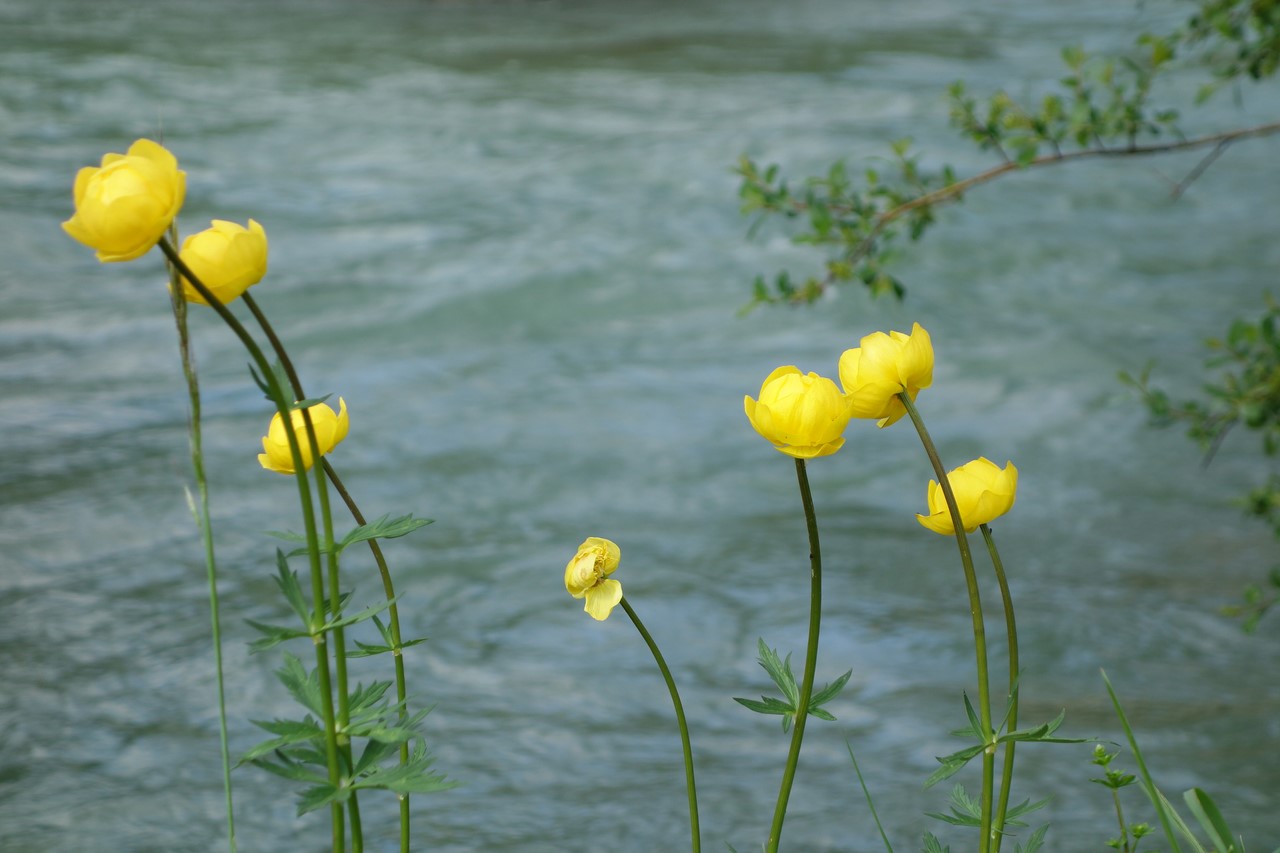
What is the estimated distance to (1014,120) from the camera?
8.40 feet

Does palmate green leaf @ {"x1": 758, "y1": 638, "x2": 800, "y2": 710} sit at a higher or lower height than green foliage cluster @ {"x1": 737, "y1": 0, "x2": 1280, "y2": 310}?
lower

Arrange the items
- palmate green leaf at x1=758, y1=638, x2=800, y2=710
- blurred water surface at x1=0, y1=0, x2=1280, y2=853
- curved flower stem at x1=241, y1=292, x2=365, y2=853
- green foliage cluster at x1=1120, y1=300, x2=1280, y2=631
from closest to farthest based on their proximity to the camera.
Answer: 1. curved flower stem at x1=241, y1=292, x2=365, y2=853
2. palmate green leaf at x1=758, y1=638, x2=800, y2=710
3. green foliage cluster at x1=1120, y1=300, x2=1280, y2=631
4. blurred water surface at x1=0, y1=0, x2=1280, y2=853

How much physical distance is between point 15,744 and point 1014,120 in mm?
2294

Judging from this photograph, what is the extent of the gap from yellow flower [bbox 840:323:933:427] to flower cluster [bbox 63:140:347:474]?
0.40m

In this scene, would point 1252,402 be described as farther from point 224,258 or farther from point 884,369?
point 224,258

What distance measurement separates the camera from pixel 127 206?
2.39ft

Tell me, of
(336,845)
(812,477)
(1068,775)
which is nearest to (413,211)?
(812,477)

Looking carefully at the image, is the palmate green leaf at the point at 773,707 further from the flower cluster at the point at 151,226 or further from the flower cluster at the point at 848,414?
the flower cluster at the point at 151,226

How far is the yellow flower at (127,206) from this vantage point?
0.73 meters

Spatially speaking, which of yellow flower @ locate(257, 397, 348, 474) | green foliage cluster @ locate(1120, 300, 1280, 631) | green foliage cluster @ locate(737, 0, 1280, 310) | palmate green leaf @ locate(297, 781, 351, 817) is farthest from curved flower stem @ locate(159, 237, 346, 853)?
green foliage cluster @ locate(1120, 300, 1280, 631)

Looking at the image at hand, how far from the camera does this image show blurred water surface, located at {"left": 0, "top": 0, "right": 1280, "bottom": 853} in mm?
2547

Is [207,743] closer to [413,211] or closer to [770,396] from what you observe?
[770,396]

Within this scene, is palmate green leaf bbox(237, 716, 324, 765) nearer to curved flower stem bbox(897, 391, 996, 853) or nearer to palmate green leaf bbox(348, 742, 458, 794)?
palmate green leaf bbox(348, 742, 458, 794)

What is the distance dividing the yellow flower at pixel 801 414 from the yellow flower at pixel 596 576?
0.15 metres
